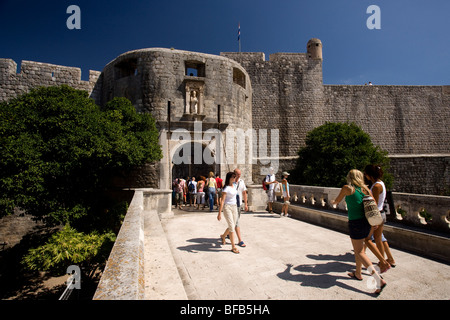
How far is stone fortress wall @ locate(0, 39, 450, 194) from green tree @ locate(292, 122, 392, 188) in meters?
2.61

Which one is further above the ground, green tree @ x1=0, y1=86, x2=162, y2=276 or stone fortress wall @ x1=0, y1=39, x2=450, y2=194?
stone fortress wall @ x1=0, y1=39, x2=450, y2=194

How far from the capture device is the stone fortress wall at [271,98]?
1273 cm

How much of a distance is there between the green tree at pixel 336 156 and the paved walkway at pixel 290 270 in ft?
32.6

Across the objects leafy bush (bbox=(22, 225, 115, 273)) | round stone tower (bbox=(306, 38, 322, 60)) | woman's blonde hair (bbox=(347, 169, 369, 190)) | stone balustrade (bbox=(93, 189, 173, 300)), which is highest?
round stone tower (bbox=(306, 38, 322, 60))

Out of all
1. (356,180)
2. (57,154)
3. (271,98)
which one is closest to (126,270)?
(356,180)

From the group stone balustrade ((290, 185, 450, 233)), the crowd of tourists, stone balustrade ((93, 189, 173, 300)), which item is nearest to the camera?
stone balustrade ((93, 189, 173, 300))

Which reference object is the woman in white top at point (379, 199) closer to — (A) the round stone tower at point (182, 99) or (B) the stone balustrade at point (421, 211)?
(B) the stone balustrade at point (421, 211)

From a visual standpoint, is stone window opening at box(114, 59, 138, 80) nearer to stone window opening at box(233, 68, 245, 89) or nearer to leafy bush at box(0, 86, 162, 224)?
leafy bush at box(0, 86, 162, 224)

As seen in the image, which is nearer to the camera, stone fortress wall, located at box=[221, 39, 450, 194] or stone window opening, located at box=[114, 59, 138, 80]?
stone window opening, located at box=[114, 59, 138, 80]

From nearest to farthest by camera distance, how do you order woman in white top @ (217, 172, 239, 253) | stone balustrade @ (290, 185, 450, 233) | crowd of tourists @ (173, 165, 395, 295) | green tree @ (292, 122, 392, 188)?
crowd of tourists @ (173, 165, 395, 295), stone balustrade @ (290, 185, 450, 233), woman in white top @ (217, 172, 239, 253), green tree @ (292, 122, 392, 188)

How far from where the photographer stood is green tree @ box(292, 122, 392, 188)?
1403cm

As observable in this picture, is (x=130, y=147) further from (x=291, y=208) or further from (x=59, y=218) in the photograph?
(x=291, y=208)

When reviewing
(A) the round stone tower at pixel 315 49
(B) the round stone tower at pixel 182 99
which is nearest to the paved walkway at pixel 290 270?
(B) the round stone tower at pixel 182 99

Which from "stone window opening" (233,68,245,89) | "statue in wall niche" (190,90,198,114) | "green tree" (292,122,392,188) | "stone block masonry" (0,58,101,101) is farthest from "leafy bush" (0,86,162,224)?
"green tree" (292,122,392,188)
